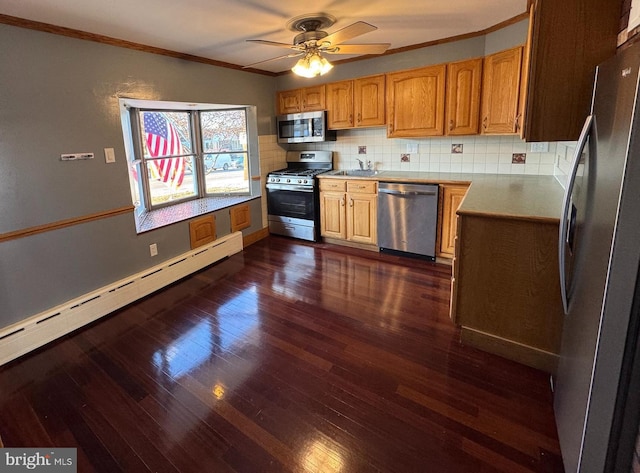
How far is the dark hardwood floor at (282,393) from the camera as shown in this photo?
5.15ft

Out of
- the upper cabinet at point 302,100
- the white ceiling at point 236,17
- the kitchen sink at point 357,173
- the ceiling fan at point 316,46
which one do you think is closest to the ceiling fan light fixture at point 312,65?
the ceiling fan at point 316,46

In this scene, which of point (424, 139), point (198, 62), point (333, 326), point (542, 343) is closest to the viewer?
point (542, 343)

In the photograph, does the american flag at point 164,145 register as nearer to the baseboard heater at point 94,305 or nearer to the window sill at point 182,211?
the window sill at point 182,211

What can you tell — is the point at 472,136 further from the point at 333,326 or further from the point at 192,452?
the point at 192,452

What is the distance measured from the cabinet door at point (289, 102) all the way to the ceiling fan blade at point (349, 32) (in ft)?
6.88

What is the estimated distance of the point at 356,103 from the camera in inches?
162

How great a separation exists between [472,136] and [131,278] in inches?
150

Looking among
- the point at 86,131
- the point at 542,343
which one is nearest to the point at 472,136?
the point at 542,343

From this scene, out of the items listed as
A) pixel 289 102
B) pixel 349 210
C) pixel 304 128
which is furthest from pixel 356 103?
pixel 349 210

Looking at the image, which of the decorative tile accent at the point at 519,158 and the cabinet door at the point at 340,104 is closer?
the decorative tile accent at the point at 519,158

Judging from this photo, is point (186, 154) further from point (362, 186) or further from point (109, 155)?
point (362, 186)

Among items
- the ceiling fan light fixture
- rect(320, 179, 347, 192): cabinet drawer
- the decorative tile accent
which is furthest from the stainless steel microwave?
the decorative tile accent

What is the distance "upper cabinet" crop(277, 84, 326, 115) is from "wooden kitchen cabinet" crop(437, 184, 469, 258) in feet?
6.49

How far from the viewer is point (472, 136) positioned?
374 cm
